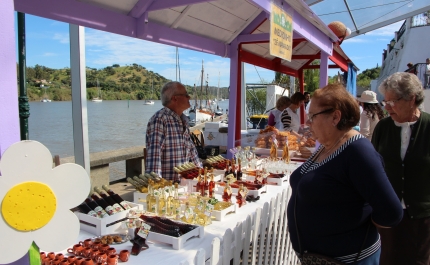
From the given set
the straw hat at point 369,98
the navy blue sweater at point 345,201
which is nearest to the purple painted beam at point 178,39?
the straw hat at point 369,98

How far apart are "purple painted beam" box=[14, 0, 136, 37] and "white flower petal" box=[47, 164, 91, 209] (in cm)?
172

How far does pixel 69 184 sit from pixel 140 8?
2351mm

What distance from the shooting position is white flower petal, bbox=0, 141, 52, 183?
3.12ft

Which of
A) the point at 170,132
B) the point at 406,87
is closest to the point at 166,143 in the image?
the point at 170,132

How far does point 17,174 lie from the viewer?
3.20 ft

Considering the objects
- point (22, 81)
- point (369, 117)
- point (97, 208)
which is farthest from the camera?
point (369, 117)

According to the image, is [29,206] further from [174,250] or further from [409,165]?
[409,165]

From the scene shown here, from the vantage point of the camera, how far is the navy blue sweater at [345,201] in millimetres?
1551

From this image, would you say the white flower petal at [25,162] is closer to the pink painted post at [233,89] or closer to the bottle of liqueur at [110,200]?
the bottle of liqueur at [110,200]

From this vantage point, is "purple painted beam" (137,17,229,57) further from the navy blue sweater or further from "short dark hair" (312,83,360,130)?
the navy blue sweater

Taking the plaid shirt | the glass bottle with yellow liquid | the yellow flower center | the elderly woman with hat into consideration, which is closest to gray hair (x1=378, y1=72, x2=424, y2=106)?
the elderly woman with hat

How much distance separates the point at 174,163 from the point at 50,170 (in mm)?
2302

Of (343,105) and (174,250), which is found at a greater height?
(343,105)

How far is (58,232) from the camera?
3.46 feet
